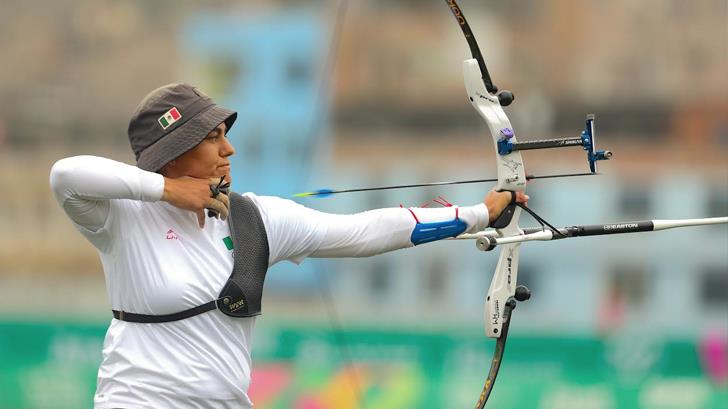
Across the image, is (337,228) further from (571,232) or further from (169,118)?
(571,232)

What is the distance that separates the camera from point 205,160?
8.29 ft

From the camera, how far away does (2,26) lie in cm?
2173

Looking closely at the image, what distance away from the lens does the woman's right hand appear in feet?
7.98

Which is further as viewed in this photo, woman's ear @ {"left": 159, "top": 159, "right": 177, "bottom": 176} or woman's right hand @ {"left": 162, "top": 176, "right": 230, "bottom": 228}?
woman's ear @ {"left": 159, "top": 159, "right": 177, "bottom": 176}

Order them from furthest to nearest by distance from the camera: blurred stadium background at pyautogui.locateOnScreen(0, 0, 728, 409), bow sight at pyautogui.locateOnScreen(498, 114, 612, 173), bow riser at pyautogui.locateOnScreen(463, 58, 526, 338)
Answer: blurred stadium background at pyautogui.locateOnScreen(0, 0, 728, 409) < bow riser at pyautogui.locateOnScreen(463, 58, 526, 338) < bow sight at pyautogui.locateOnScreen(498, 114, 612, 173)

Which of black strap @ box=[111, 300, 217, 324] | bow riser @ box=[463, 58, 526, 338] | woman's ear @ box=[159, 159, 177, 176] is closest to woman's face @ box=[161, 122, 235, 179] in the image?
woman's ear @ box=[159, 159, 177, 176]

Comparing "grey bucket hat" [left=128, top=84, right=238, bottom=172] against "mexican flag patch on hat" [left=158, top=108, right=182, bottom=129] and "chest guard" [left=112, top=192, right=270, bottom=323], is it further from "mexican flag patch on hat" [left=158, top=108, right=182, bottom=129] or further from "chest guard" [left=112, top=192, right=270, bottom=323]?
"chest guard" [left=112, top=192, right=270, bottom=323]

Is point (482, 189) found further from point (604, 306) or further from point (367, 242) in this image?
point (367, 242)

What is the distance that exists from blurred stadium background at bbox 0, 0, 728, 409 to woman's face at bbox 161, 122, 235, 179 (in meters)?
9.45

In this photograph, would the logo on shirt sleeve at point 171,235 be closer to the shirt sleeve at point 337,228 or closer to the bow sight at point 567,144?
the shirt sleeve at point 337,228

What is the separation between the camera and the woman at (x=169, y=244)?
2430mm

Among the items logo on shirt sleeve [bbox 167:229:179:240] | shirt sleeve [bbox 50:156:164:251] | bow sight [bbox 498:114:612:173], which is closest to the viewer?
shirt sleeve [bbox 50:156:164:251]

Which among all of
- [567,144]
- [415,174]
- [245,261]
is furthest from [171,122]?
[415,174]

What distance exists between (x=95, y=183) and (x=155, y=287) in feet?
0.66
